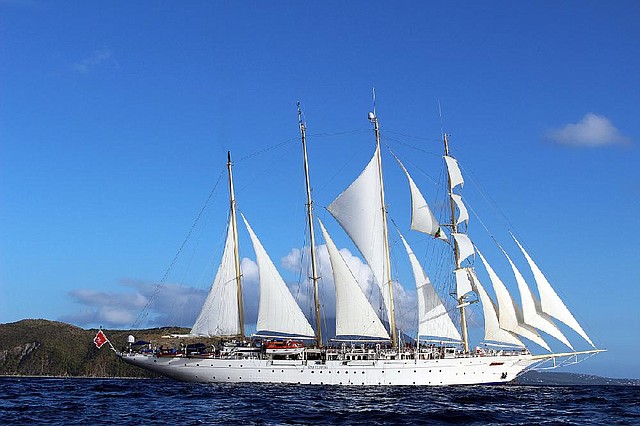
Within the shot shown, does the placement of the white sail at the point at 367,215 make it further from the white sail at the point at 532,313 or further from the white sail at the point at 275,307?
the white sail at the point at 532,313

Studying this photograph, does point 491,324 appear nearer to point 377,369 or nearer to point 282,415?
point 377,369

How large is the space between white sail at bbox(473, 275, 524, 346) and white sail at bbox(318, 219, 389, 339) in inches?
476

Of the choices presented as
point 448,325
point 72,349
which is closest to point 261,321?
point 448,325

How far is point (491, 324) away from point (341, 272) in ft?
58.5

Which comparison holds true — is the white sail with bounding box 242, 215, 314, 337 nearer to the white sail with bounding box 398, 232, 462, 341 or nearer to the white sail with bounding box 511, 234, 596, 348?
the white sail with bounding box 398, 232, 462, 341

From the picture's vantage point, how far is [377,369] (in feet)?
257

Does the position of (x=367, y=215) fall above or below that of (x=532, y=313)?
above

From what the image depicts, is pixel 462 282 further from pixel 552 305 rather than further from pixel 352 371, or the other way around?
pixel 352 371

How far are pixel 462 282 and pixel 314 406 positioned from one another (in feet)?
116

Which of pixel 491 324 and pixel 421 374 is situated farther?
pixel 491 324

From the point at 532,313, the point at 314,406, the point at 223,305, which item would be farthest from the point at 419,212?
the point at 314,406

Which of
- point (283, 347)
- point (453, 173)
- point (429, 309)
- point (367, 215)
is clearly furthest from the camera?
point (453, 173)

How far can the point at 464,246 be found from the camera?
281 feet

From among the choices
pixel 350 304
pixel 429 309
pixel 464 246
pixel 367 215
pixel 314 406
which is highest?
pixel 367 215
